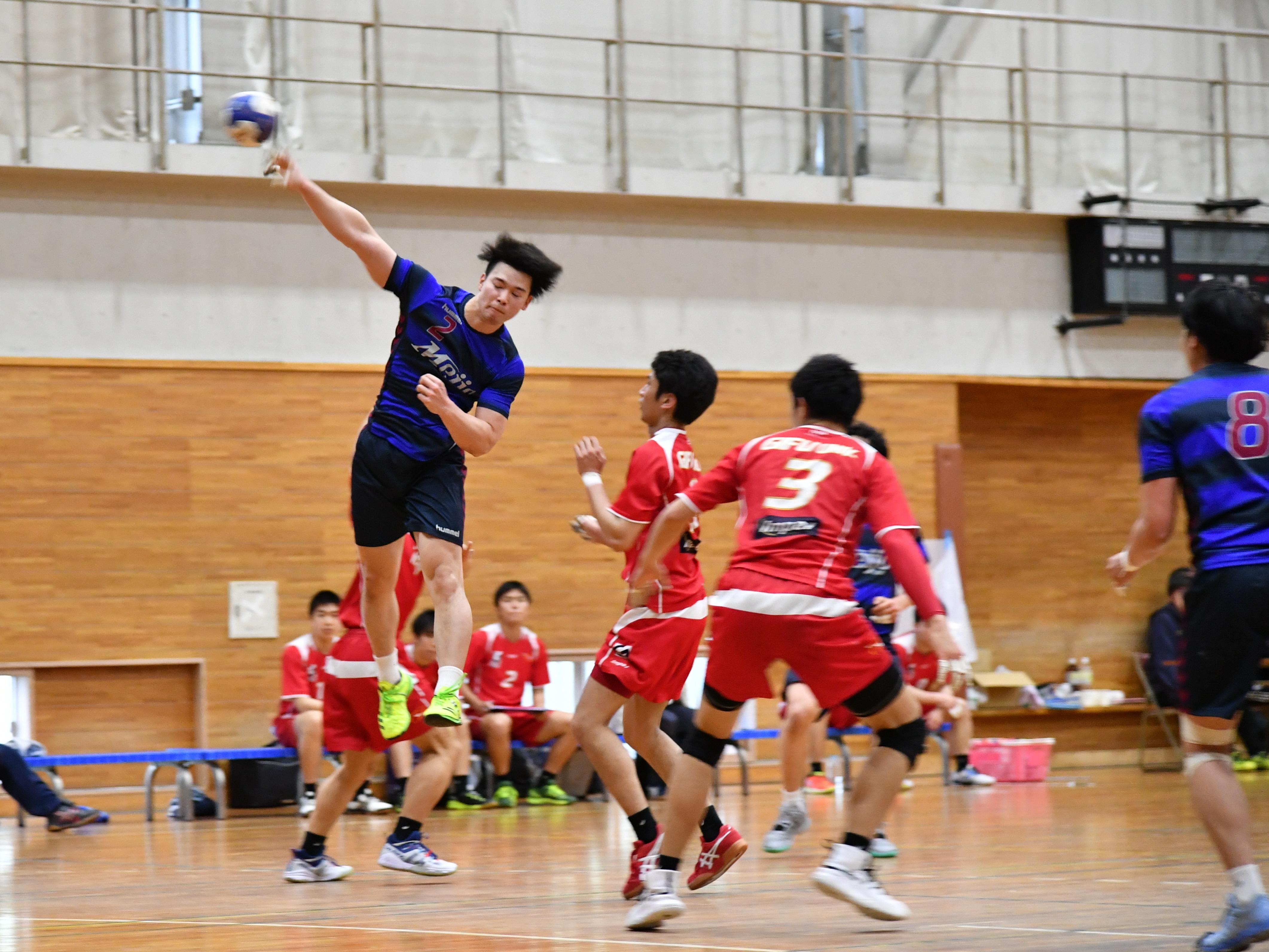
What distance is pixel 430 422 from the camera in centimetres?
522

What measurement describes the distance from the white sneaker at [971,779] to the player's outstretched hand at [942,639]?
7.53 meters

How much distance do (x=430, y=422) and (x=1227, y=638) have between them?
2799 millimetres

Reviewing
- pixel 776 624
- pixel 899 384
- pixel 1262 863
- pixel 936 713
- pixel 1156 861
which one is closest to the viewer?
pixel 776 624

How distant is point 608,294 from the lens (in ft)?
39.2

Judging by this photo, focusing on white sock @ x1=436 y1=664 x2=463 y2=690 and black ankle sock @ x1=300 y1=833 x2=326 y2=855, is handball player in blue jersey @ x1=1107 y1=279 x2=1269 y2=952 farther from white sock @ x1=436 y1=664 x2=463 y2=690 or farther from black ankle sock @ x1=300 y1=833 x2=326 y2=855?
black ankle sock @ x1=300 y1=833 x2=326 y2=855

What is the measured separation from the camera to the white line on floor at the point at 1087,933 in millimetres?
3715

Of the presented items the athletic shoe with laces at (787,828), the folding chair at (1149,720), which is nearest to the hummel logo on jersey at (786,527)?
the athletic shoe with laces at (787,828)

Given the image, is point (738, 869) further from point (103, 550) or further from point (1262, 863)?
point (103, 550)

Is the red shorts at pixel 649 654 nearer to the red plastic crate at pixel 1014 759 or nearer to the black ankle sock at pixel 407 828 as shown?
the black ankle sock at pixel 407 828

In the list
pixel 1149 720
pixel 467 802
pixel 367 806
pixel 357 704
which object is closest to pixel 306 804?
pixel 367 806

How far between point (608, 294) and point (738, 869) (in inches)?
271

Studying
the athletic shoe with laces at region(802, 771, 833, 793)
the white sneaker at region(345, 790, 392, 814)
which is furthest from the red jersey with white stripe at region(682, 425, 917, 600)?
the athletic shoe with laces at region(802, 771, 833, 793)

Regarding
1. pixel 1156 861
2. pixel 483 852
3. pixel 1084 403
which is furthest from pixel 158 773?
pixel 1084 403

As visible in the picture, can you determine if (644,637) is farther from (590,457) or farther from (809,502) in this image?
(809,502)
